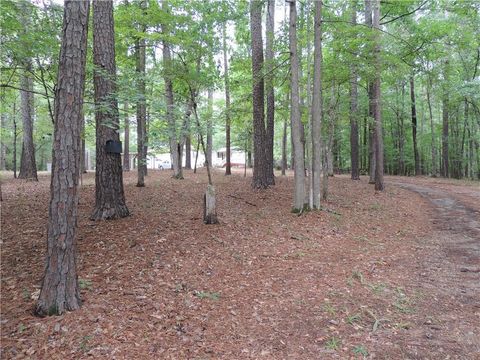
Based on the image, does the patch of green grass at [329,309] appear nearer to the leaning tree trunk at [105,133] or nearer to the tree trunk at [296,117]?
the tree trunk at [296,117]

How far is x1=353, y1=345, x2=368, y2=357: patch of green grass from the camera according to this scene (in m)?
3.01

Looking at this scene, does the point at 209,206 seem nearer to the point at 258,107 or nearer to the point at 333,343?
the point at 333,343

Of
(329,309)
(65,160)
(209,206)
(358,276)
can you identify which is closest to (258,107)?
(209,206)

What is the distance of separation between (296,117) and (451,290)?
15.8 ft

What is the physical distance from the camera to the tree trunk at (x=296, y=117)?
7414 millimetres

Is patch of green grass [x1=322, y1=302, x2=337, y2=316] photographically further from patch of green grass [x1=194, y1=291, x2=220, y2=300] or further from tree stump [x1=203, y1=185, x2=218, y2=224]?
tree stump [x1=203, y1=185, x2=218, y2=224]

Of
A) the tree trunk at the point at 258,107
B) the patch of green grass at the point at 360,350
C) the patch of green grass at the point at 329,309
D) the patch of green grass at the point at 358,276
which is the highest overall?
the tree trunk at the point at 258,107

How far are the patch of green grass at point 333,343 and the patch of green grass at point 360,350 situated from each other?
0.15 metres

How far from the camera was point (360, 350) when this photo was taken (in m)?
3.07

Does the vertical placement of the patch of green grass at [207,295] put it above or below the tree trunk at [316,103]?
below

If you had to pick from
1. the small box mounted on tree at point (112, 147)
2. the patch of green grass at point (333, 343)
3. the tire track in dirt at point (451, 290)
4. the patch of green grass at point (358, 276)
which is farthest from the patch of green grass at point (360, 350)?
the small box mounted on tree at point (112, 147)

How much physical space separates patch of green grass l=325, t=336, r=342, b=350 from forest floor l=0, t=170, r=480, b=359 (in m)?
0.02

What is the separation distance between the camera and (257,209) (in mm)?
8125

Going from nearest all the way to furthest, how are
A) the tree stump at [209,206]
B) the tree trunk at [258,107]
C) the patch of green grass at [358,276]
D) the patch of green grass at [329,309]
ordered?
the patch of green grass at [329,309], the patch of green grass at [358,276], the tree stump at [209,206], the tree trunk at [258,107]
